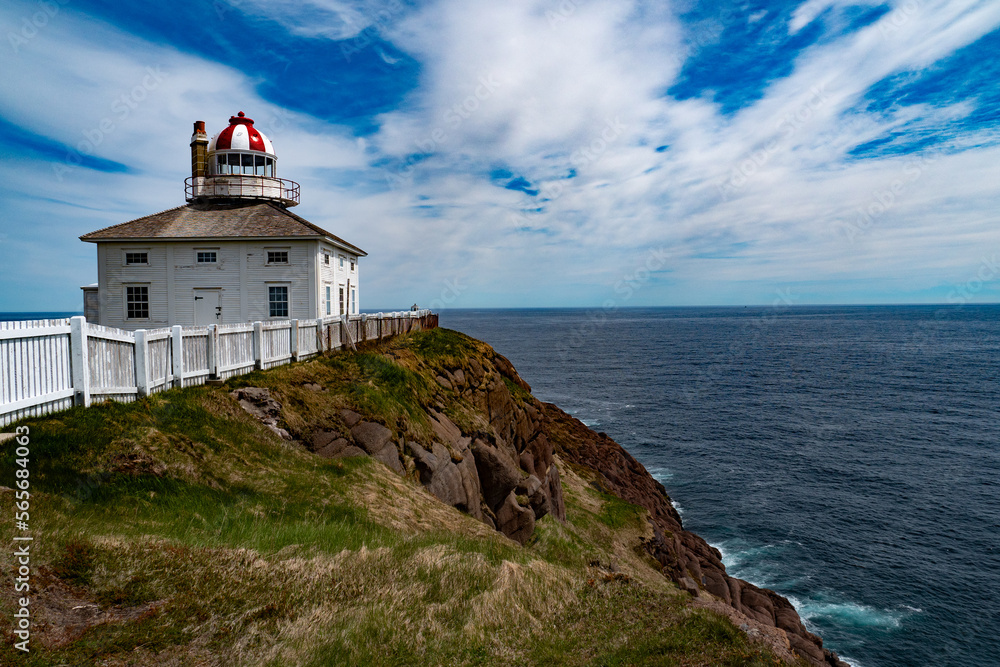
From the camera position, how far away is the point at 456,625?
23.4 ft

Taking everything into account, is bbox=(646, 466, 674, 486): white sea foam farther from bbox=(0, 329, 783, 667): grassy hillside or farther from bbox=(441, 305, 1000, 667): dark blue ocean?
bbox=(0, 329, 783, 667): grassy hillside

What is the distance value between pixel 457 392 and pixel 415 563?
1480 centimetres

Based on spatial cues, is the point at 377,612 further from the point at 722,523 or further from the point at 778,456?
the point at 778,456

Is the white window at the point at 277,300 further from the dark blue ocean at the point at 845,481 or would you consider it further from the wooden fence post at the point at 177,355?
the dark blue ocean at the point at 845,481

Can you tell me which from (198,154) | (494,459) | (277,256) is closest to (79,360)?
(494,459)

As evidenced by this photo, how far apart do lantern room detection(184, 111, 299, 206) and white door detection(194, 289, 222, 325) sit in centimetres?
609

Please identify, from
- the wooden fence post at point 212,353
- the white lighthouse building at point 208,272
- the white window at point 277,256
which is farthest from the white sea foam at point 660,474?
the wooden fence post at point 212,353

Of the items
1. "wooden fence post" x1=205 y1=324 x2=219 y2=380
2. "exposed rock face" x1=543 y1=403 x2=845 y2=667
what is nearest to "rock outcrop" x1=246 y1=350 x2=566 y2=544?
"wooden fence post" x1=205 y1=324 x2=219 y2=380

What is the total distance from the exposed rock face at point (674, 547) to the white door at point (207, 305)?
22.3 meters

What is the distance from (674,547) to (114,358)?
85.2 ft

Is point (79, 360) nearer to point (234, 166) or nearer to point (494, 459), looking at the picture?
point (494, 459)

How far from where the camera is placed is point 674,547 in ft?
89.2

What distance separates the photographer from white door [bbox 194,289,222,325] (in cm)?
2759

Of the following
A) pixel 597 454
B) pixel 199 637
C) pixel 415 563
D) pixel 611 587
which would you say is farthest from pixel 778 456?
pixel 199 637
